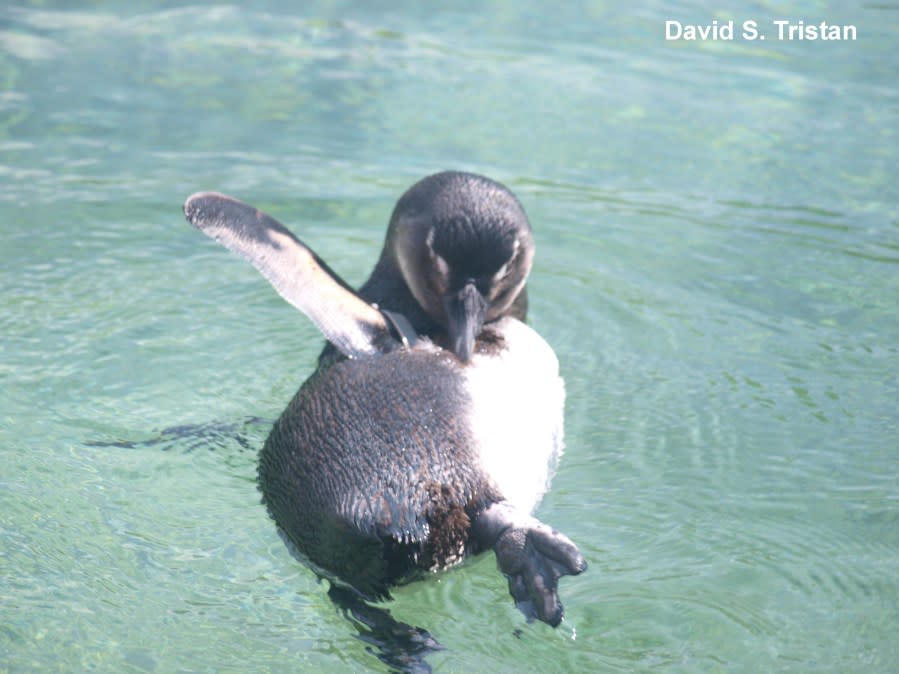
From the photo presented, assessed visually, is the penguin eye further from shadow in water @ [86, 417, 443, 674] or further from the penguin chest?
shadow in water @ [86, 417, 443, 674]

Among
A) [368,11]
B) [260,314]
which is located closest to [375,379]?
[260,314]

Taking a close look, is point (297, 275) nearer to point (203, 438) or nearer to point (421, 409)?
point (421, 409)

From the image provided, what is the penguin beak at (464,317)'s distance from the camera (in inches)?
126

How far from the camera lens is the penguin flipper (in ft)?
10.5

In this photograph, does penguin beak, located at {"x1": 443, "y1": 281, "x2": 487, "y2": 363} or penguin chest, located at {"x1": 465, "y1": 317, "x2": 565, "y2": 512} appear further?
penguin beak, located at {"x1": 443, "y1": 281, "x2": 487, "y2": 363}

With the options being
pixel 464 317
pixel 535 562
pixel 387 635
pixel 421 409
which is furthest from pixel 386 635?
pixel 464 317

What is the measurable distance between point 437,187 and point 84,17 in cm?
533

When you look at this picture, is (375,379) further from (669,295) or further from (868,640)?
(669,295)

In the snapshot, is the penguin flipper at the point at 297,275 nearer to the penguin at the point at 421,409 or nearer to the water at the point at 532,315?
the penguin at the point at 421,409

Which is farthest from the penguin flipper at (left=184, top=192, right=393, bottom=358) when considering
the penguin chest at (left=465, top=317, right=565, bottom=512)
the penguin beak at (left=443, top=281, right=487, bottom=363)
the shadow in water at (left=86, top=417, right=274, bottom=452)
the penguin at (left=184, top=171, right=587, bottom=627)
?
the shadow in water at (left=86, top=417, right=274, bottom=452)

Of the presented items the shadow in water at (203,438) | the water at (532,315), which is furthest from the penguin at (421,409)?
the shadow in water at (203,438)

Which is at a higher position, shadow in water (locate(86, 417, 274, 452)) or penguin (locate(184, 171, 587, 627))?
penguin (locate(184, 171, 587, 627))

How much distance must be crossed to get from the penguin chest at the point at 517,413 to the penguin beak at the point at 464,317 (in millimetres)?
54

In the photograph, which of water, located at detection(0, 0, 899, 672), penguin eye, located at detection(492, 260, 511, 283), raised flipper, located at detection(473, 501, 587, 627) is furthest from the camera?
penguin eye, located at detection(492, 260, 511, 283)
